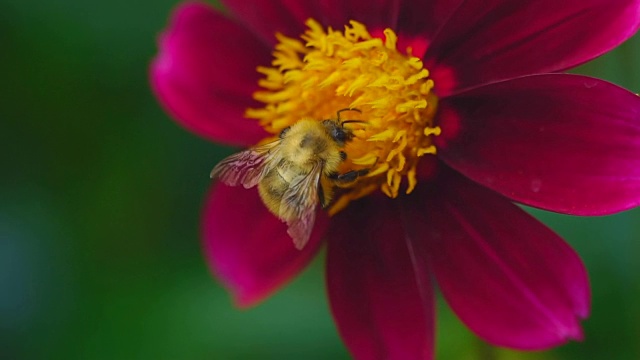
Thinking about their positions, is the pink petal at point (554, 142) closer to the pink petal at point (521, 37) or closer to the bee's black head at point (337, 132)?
the pink petal at point (521, 37)

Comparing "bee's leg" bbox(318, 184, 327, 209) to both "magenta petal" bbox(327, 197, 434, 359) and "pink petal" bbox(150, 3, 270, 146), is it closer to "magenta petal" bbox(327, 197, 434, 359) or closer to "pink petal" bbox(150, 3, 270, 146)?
"magenta petal" bbox(327, 197, 434, 359)

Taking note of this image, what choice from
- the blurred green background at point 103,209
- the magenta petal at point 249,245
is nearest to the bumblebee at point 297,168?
the magenta petal at point 249,245

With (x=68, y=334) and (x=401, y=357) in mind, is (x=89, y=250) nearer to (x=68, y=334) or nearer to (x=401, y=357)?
(x=68, y=334)

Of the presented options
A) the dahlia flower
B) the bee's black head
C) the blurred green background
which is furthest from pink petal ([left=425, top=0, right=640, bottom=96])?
the blurred green background

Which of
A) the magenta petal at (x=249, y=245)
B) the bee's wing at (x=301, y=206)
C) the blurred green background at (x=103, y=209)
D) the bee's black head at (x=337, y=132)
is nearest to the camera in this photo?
the bee's wing at (x=301, y=206)

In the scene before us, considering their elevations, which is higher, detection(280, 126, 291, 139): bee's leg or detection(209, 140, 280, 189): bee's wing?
detection(280, 126, 291, 139): bee's leg

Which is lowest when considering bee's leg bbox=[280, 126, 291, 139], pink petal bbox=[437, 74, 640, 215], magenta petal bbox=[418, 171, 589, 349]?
magenta petal bbox=[418, 171, 589, 349]
